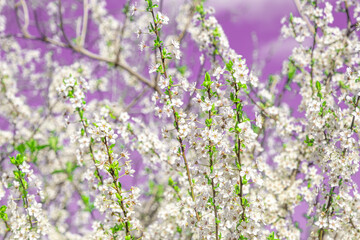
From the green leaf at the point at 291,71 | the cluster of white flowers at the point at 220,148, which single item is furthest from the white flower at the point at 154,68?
the green leaf at the point at 291,71

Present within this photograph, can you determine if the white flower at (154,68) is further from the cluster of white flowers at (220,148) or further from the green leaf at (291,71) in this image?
the green leaf at (291,71)

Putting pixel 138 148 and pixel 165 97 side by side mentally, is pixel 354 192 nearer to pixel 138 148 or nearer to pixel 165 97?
pixel 165 97

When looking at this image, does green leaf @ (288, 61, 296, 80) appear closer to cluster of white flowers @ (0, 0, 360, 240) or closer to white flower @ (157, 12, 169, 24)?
cluster of white flowers @ (0, 0, 360, 240)

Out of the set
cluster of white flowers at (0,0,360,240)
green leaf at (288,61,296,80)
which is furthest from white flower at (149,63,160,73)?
green leaf at (288,61,296,80)

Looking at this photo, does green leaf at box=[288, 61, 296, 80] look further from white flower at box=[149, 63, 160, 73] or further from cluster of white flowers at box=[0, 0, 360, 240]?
white flower at box=[149, 63, 160, 73]

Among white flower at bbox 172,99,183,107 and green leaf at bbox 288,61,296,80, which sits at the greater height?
green leaf at bbox 288,61,296,80

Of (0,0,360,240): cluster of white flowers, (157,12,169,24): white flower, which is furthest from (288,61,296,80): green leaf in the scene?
(157,12,169,24): white flower

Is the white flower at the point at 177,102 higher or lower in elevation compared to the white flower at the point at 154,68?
lower

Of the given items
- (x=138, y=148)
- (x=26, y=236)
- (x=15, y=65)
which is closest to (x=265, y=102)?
(x=138, y=148)

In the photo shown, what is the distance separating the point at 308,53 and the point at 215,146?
134 inches

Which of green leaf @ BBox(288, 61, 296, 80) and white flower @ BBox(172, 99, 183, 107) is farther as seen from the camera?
green leaf @ BBox(288, 61, 296, 80)

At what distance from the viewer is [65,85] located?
3240mm

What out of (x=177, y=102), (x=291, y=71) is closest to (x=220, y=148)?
(x=177, y=102)

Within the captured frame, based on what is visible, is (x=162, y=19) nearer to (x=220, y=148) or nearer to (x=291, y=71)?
(x=220, y=148)
